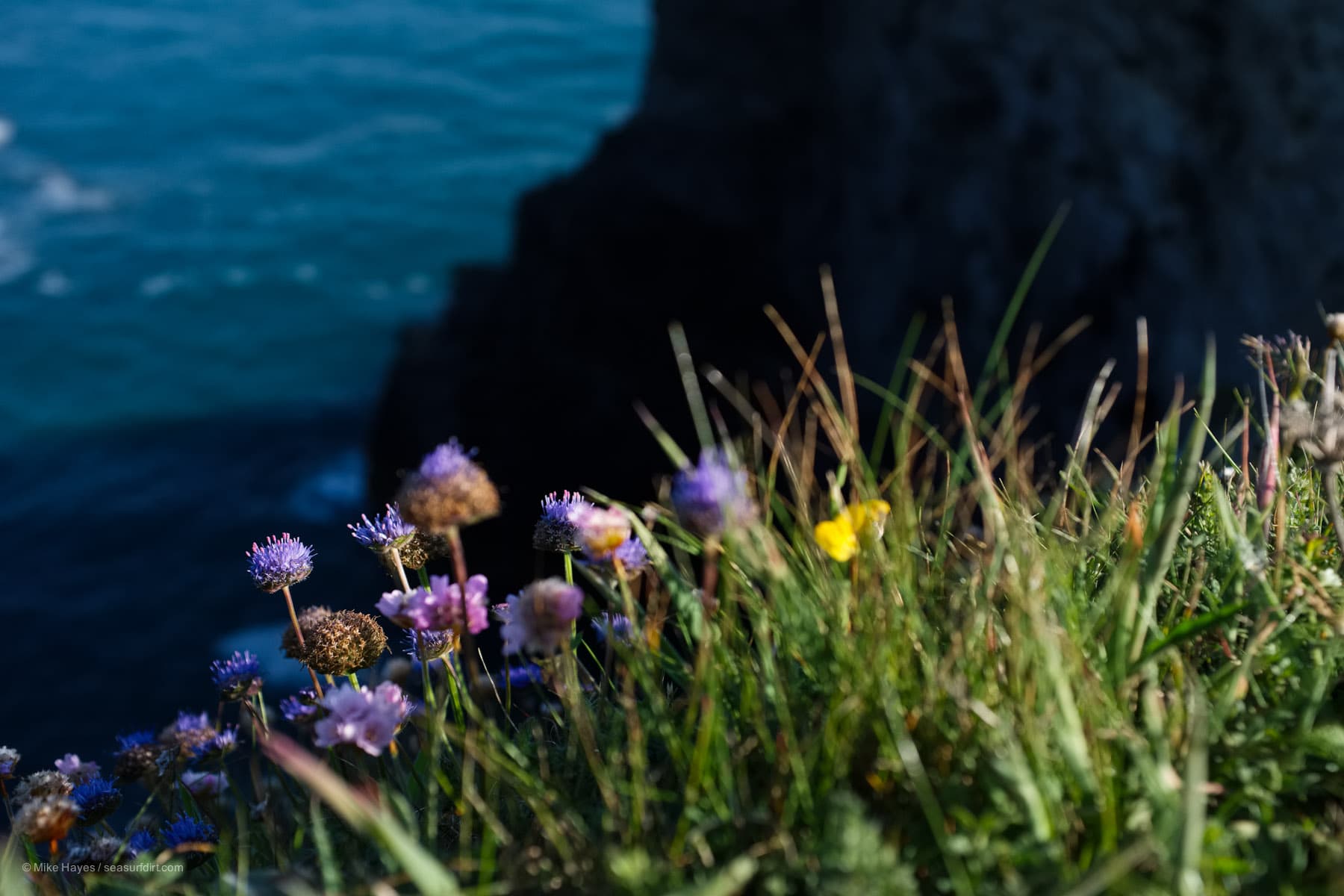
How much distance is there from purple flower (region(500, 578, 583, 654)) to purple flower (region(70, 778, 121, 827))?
110cm

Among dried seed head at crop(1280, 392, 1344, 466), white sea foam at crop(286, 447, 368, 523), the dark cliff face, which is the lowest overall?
white sea foam at crop(286, 447, 368, 523)

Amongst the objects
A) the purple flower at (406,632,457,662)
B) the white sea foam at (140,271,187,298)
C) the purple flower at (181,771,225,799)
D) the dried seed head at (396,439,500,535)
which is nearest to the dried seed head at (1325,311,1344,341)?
the dried seed head at (396,439,500,535)

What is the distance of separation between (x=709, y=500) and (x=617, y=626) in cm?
66

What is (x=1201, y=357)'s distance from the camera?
9.84 metres

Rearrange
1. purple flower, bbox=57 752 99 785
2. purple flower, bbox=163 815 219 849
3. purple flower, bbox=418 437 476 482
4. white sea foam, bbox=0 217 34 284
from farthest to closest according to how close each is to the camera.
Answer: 1. white sea foam, bbox=0 217 34 284
2. purple flower, bbox=57 752 99 785
3. purple flower, bbox=163 815 219 849
4. purple flower, bbox=418 437 476 482

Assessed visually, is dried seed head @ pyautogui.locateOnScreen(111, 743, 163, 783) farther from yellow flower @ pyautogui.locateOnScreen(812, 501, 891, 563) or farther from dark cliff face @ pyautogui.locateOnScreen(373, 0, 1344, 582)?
dark cliff face @ pyautogui.locateOnScreen(373, 0, 1344, 582)

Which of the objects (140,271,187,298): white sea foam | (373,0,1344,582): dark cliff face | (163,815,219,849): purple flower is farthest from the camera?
(140,271,187,298): white sea foam

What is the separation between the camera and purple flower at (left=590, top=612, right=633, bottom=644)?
2154 millimetres

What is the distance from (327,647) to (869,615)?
3.64 ft

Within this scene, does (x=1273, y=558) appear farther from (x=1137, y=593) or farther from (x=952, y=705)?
(x=952, y=705)

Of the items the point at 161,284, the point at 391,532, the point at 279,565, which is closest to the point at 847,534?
the point at 391,532

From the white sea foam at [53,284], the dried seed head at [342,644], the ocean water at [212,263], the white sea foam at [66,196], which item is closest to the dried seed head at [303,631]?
the dried seed head at [342,644]

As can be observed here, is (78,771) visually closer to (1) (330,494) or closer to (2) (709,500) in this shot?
(2) (709,500)

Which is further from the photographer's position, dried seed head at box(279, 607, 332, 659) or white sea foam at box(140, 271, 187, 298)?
white sea foam at box(140, 271, 187, 298)
